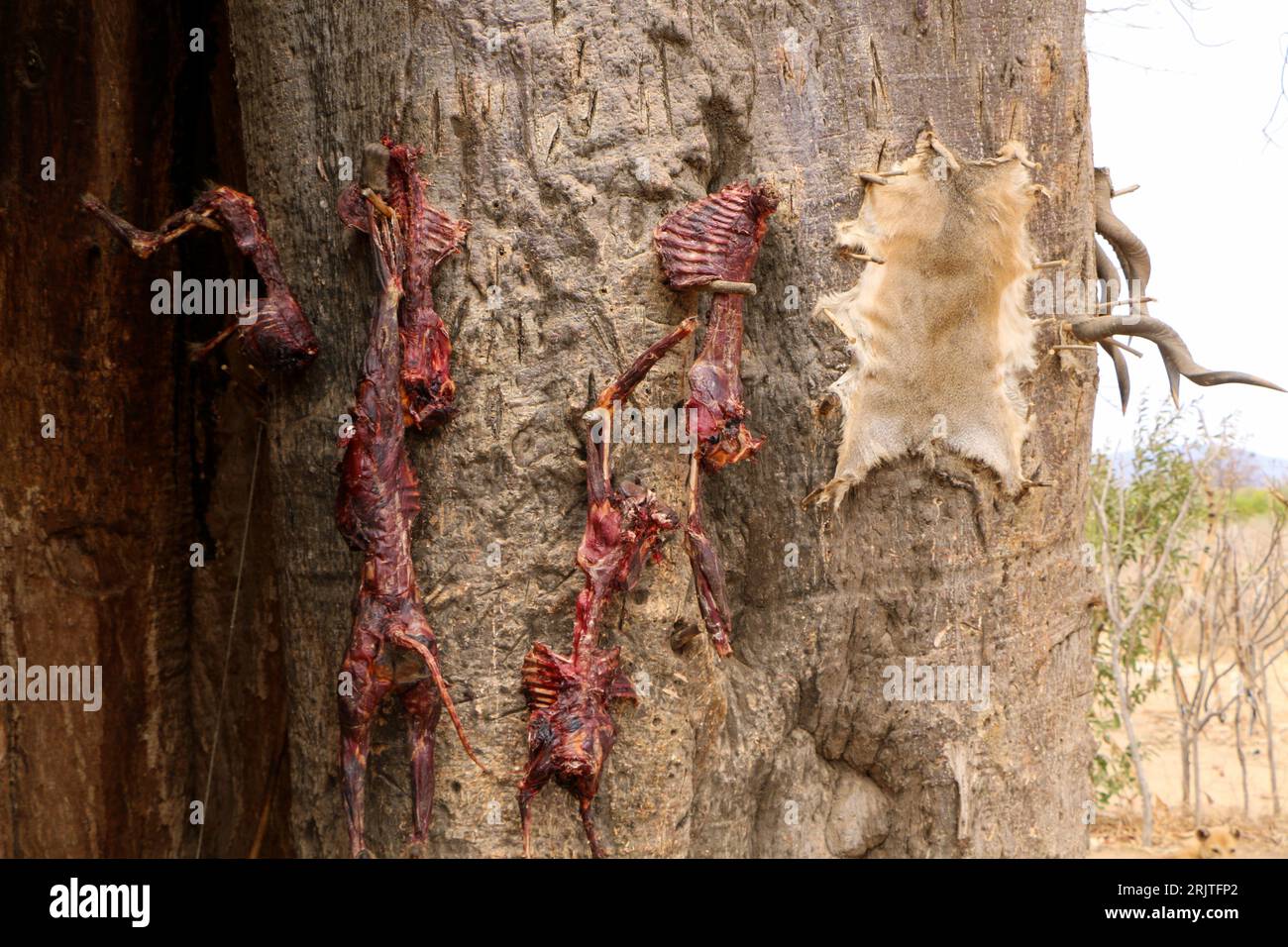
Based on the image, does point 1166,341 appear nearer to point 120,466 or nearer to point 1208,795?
point 120,466

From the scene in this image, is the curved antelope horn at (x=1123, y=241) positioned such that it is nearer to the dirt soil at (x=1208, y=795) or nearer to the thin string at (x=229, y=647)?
the thin string at (x=229, y=647)

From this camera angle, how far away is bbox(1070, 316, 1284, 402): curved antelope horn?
2.15 meters

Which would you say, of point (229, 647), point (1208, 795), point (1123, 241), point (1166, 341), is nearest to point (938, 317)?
point (1166, 341)

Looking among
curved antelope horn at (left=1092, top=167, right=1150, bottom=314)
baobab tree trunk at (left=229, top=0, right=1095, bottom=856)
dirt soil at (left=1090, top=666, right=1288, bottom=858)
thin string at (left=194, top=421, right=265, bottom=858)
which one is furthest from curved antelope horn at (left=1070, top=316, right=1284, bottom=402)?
Answer: dirt soil at (left=1090, top=666, right=1288, bottom=858)

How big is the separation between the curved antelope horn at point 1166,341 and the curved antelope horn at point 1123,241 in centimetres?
22

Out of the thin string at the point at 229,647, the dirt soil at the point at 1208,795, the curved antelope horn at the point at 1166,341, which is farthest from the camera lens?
the dirt soil at the point at 1208,795

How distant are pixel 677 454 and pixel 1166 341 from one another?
914mm

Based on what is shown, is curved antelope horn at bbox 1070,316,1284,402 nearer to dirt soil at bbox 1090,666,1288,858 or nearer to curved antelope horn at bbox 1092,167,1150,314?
curved antelope horn at bbox 1092,167,1150,314

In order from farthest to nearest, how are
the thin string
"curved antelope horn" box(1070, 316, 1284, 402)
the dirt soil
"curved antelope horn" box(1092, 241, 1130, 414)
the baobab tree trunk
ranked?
the dirt soil → the thin string → "curved antelope horn" box(1092, 241, 1130, 414) → "curved antelope horn" box(1070, 316, 1284, 402) → the baobab tree trunk

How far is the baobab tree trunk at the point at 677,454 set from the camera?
1.96 m

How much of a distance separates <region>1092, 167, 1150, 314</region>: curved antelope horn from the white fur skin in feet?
1.03

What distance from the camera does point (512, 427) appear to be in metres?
1.96

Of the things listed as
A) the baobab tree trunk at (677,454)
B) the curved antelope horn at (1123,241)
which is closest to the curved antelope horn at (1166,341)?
the baobab tree trunk at (677,454)

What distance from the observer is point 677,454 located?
2.04 metres
